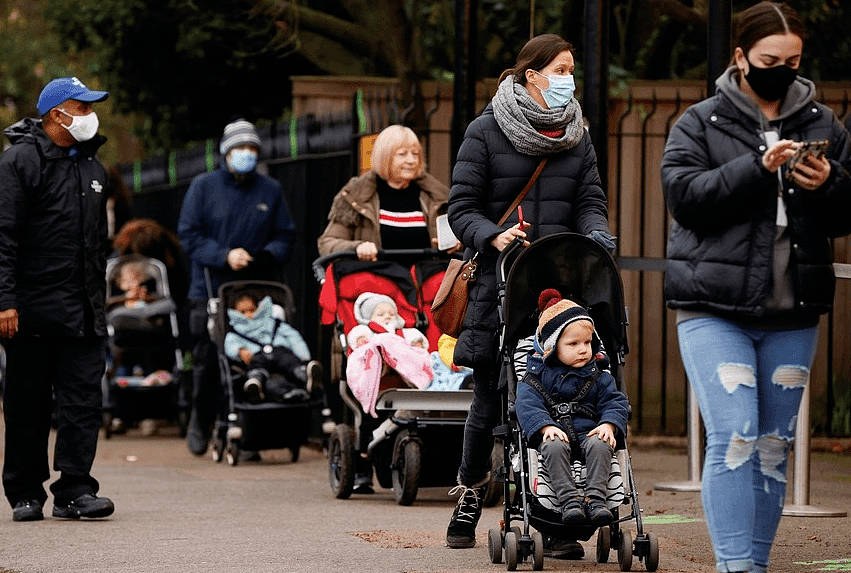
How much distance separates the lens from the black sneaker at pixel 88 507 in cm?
877

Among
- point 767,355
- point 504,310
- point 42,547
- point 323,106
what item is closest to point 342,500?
point 42,547

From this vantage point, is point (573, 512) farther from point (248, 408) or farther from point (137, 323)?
point (137, 323)

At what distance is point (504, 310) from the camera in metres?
7.13

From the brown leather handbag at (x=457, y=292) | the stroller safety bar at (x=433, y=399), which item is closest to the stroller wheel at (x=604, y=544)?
the brown leather handbag at (x=457, y=292)

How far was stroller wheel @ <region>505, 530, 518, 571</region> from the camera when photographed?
22.2ft

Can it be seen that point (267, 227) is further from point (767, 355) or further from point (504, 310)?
point (767, 355)

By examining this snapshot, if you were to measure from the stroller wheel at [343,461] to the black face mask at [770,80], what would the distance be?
13.9 ft

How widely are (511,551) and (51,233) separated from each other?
3.32 m

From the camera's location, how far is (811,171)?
18.9 feet

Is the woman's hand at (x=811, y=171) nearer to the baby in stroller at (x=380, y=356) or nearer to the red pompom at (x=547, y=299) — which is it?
the red pompom at (x=547, y=299)

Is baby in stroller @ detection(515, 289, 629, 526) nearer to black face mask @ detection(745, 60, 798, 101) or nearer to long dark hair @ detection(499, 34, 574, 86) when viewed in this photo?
long dark hair @ detection(499, 34, 574, 86)

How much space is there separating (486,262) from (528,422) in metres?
0.88

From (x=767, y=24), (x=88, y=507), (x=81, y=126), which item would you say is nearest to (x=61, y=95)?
(x=81, y=126)

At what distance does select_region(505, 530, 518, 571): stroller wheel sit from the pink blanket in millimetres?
2628
